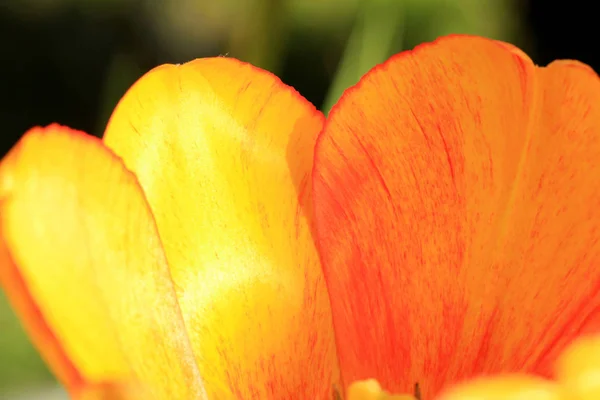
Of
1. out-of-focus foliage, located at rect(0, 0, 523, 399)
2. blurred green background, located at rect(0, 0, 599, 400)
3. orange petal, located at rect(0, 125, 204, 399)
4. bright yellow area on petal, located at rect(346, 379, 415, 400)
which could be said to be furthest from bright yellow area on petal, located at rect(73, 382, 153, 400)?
blurred green background, located at rect(0, 0, 599, 400)

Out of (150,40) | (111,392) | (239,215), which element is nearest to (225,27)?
(150,40)

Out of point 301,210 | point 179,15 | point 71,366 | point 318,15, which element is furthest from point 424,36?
point 71,366

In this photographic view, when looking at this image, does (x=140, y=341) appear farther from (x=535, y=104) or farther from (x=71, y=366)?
(x=535, y=104)

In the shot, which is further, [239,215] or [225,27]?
[225,27]

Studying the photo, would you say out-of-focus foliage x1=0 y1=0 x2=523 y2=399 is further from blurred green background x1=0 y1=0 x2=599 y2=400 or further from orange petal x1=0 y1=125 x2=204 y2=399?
orange petal x1=0 y1=125 x2=204 y2=399

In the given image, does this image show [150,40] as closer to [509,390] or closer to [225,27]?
[225,27]

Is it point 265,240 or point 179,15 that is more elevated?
point 179,15
